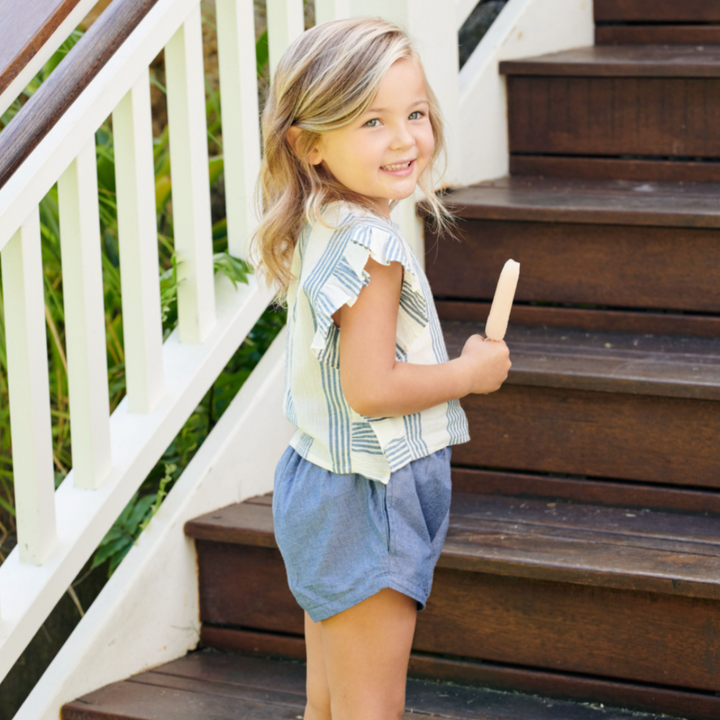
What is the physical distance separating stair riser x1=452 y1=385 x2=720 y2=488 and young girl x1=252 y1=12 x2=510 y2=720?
0.56 m

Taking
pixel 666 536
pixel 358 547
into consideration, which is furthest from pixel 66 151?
pixel 666 536

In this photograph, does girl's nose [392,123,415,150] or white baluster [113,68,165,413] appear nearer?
girl's nose [392,123,415,150]

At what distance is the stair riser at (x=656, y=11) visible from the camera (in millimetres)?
2543

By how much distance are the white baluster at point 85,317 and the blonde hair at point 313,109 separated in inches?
15.1

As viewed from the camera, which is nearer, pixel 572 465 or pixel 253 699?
pixel 253 699

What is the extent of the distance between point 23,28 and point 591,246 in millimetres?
1139

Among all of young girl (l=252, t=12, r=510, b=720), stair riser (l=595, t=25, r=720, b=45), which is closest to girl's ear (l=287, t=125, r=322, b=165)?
young girl (l=252, t=12, r=510, b=720)

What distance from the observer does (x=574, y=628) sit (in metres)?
1.57

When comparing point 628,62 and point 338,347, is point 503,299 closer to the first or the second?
point 338,347

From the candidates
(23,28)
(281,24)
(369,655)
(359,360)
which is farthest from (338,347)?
(281,24)

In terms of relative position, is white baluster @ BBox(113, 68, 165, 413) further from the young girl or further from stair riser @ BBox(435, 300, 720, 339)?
stair riser @ BBox(435, 300, 720, 339)

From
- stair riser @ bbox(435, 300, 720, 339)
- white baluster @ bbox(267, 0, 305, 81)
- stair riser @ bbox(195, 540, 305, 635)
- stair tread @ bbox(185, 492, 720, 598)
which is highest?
white baluster @ bbox(267, 0, 305, 81)

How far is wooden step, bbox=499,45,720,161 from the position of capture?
220 cm

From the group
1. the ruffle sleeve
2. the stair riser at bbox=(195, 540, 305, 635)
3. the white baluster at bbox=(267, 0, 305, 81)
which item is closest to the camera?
the ruffle sleeve
